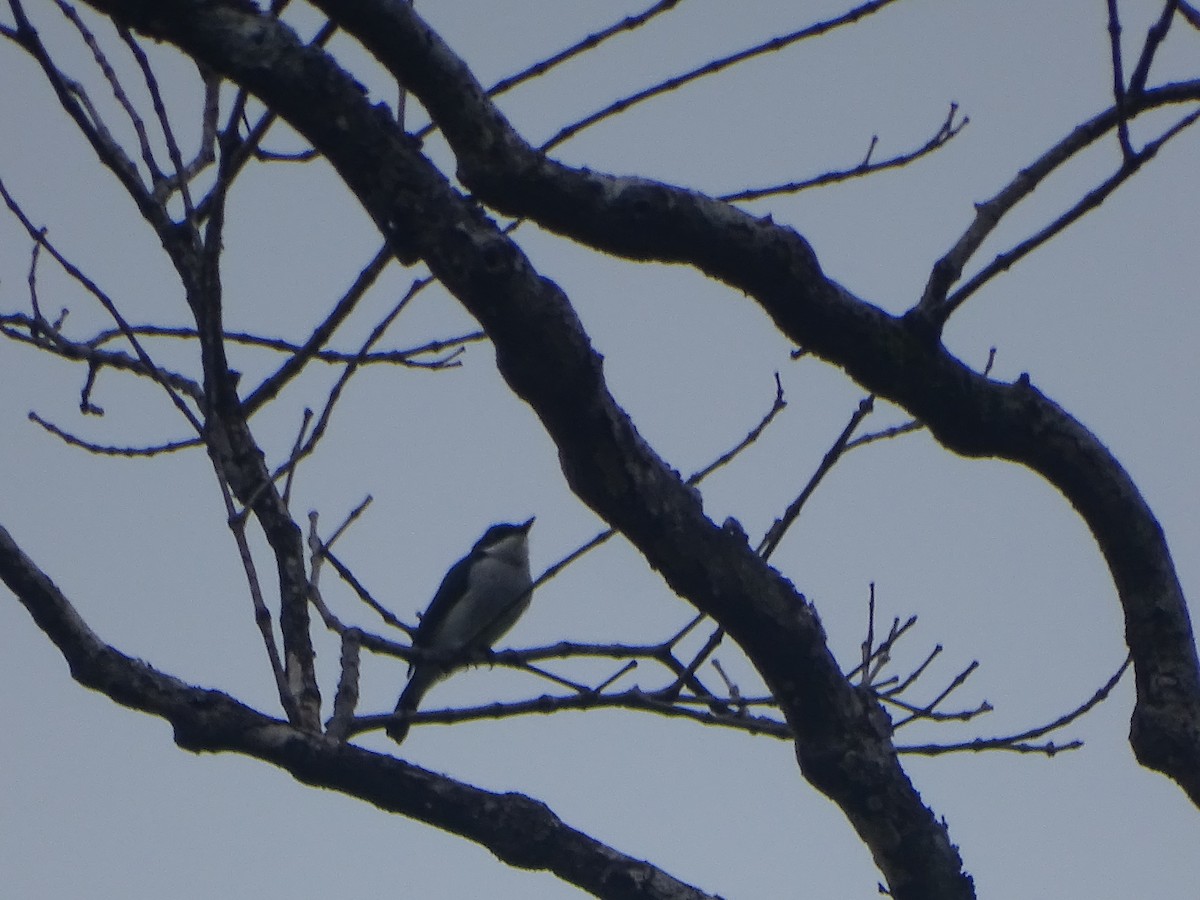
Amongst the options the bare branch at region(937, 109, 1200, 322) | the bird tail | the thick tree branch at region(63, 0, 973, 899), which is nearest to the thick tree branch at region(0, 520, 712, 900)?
the thick tree branch at region(63, 0, 973, 899)

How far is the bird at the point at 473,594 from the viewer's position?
850cm

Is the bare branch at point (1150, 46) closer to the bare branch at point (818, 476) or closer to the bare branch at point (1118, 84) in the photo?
the bare branch at point (1118, 84)

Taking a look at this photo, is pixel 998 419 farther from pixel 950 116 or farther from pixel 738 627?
pixel 950 116

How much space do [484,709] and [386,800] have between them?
0.28 meters

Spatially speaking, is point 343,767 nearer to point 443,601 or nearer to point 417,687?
point 417,687

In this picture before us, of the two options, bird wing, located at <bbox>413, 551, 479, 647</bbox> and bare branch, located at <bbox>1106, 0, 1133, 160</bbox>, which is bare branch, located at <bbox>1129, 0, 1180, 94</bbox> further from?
bird wing, located at <bbox>413, 551, 479, 647</bbox>

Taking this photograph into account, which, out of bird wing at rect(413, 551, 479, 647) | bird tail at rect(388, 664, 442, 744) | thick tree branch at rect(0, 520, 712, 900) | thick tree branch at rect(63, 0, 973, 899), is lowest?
thick tree branch at rect(0, 520, 712, 900)

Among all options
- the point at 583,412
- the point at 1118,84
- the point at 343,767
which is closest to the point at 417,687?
the point at 343,767

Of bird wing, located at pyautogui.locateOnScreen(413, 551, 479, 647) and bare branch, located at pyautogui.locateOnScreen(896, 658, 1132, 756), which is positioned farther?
bird wing, located at pyautogui.locateOnScreen(413, 551, 479, 647)

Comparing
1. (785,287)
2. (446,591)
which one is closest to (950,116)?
(785,287)

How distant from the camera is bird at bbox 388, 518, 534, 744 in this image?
8500 millimetres

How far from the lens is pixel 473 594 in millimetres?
8789

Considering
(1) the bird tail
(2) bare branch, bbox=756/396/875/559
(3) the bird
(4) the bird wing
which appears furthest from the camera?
(4) the bird wing

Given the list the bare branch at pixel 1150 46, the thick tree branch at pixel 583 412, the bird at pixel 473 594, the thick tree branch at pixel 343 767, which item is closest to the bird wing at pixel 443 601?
the bird at pixel 473 594
